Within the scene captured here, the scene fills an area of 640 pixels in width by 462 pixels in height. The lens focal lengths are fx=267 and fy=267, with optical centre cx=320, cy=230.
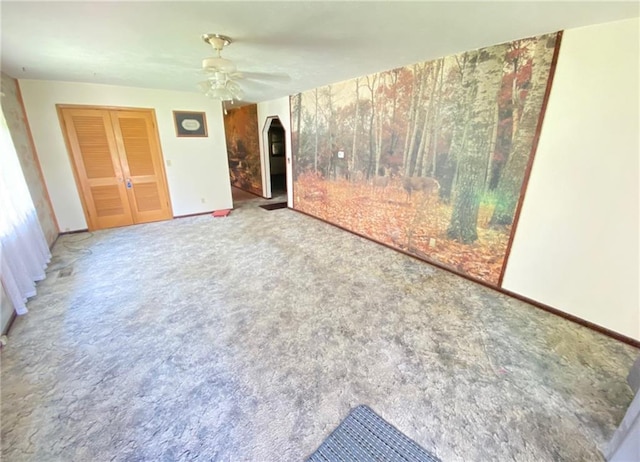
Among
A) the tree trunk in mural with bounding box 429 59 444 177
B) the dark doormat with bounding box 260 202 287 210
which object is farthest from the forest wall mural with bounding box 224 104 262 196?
the tree trunk in mural with bounding box 429 59 444 177

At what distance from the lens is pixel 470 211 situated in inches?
117

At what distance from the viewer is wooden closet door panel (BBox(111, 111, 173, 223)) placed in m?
4.57

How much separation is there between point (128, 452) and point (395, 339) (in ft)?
6.02

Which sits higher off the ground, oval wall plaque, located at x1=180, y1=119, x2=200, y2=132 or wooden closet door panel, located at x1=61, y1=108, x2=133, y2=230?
oval wall plaque, located at x1=180, y1=119, x2=200, y2=132

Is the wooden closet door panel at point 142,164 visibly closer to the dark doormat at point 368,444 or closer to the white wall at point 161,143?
the white wall at point 161,143

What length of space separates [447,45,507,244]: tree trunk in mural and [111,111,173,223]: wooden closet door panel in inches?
197

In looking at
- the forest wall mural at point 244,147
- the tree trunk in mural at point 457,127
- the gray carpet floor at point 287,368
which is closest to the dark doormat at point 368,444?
the gray carpet floor at point 287,368

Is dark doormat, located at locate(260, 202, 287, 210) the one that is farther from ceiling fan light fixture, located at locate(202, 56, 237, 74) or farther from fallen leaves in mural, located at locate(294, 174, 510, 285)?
ceiling fan light fixture, located at locate(202, 56, 237, 74)

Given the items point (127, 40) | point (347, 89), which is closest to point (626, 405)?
point (347, 89)

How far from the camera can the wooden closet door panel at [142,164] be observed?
15.0 feet

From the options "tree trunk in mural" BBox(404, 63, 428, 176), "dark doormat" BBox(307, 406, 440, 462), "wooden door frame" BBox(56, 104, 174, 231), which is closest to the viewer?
"dark doormat" BBox(307, 406, 440, 462)

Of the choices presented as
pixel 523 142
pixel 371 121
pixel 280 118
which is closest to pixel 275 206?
pixel 280 118

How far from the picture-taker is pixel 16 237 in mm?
2607

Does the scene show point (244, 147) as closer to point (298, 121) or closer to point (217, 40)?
point (298, 121)
